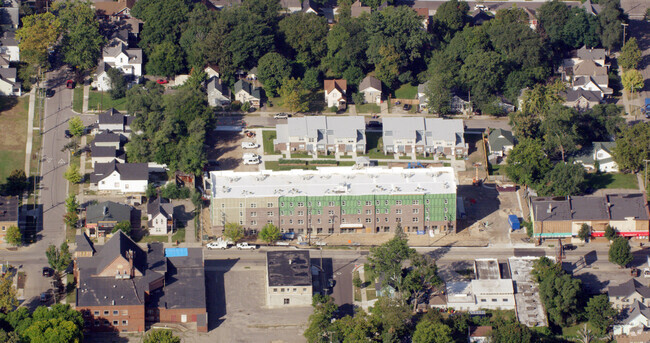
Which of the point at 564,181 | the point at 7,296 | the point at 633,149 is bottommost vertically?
the point at 7,296

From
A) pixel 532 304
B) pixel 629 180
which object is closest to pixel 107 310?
pixel 532 304

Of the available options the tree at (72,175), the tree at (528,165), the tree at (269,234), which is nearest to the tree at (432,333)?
the tree at (269,234)

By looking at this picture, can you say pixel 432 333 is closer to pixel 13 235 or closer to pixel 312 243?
pixel 312 243

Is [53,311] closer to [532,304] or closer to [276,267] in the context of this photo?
[276,267]

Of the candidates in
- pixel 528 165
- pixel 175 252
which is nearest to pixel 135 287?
pixel 175 252

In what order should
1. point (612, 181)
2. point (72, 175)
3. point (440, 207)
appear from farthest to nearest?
1. point (612, 181)
2. point (72, 175)
3. point (440, 207)

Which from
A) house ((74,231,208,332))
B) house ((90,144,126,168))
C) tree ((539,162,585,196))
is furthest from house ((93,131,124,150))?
tree ((539,162,585,196))

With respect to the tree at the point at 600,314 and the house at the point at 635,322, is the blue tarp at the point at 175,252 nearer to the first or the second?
the tree at the point at 600,314

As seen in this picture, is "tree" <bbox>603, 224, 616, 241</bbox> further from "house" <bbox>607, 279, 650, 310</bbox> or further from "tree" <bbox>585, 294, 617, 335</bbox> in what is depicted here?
"tree" <bbox>585, 294, 617, 335</bbox>
